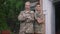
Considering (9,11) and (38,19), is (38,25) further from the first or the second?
(9,11)

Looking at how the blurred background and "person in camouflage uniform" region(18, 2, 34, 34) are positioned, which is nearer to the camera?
"person in camouflage uniform" region(18, 2, 34, 34)

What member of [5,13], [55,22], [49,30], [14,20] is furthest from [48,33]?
[5,13]

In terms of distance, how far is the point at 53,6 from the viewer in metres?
2.30

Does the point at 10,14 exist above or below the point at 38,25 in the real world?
above

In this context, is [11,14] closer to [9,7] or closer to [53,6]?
[9,7]

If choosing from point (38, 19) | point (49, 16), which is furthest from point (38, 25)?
point (49, 16)

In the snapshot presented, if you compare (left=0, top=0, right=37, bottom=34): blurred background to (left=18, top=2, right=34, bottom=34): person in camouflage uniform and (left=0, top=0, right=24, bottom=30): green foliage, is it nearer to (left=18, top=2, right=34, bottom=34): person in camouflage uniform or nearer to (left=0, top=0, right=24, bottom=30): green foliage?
(left=0, top=0, right=24, bottom=30): green foliage
